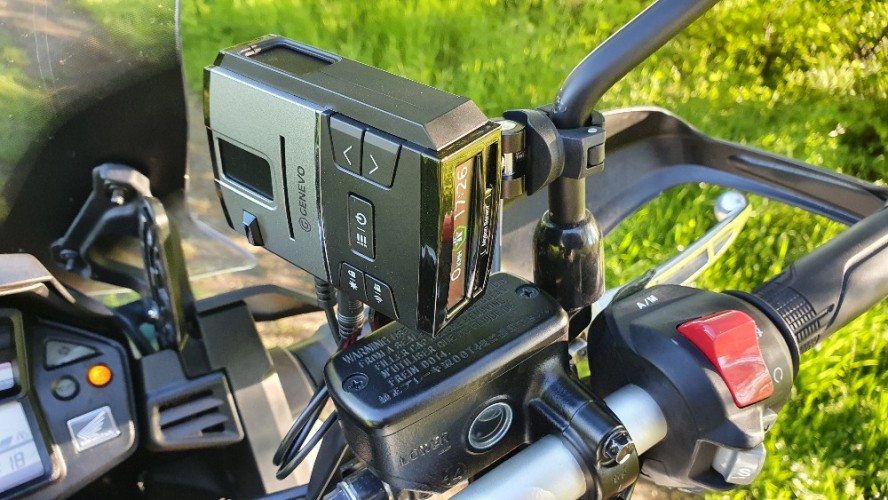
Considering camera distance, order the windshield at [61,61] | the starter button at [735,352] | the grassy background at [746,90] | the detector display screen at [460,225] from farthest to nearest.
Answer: the grassy background at [746,90], the windshield at [61,61], the starter button at [735,352], the detector display screen at [460,225]

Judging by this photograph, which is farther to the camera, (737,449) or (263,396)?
(263,396)

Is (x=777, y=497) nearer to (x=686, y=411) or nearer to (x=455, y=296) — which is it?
(x=686, y=411)

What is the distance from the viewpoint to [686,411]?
0.76 m

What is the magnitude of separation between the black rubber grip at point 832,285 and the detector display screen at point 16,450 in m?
0.83

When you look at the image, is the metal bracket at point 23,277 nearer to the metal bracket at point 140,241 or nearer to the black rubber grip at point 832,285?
the metal bracket at point 140,241

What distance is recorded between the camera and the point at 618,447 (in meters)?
0.72

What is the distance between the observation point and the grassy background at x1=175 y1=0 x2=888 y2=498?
7.34 feet

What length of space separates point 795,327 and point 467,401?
381 mm

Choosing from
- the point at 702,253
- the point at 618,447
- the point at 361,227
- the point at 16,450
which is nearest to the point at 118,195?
the point at 16,450

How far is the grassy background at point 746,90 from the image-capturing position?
2.24m

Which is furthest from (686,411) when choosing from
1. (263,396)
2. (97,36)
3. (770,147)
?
(770,147)

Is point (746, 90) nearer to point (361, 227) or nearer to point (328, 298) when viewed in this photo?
point (328, 298)

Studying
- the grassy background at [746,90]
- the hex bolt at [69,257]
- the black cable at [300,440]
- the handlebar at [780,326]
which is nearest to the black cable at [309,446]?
the black cable at [300,440]

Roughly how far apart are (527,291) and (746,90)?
288 cm
